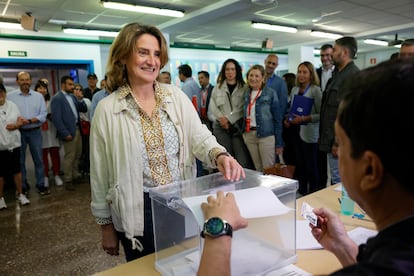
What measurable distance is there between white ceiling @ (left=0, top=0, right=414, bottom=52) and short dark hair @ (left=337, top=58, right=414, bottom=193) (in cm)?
526

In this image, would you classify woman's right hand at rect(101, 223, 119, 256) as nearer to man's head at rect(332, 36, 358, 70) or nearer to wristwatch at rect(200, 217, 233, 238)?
wristwatch at rect(200, 217, 233, 238)

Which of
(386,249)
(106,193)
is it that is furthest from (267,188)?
(106,193)

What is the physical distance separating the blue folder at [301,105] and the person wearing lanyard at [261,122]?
0.83 ft

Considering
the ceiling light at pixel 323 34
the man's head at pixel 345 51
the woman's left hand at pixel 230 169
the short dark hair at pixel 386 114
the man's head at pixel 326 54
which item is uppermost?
the ceiling light at pixel 323 34

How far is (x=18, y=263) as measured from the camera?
2482 millimetres

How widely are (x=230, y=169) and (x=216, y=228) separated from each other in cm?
42

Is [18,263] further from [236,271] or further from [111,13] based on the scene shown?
[111,13]

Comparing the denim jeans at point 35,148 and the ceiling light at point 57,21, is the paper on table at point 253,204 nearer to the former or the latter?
the denim jeans at point 35,148

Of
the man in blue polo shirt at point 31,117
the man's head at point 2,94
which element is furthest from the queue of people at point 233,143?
the man in blue polo shirt at point 31,117

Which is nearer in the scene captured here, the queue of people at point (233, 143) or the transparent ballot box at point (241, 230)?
the queue of people at point (233, 143)

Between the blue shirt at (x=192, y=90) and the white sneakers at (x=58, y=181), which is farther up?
the blue shirt at (x=192, y=90)

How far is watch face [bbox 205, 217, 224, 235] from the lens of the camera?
0.73m

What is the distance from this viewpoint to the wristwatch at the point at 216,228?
→ 28.7 inches

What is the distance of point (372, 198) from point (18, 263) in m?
2.79
